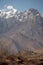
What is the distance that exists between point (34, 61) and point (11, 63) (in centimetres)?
514

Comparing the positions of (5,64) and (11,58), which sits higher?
(11,58)

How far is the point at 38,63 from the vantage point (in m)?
32.6

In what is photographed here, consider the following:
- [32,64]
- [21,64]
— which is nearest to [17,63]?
[21,64]

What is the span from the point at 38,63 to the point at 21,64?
3.36m

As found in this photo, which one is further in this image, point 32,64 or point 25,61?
point 25,61

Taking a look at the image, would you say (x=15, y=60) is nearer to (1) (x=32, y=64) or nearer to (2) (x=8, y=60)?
(2) (x=8, y=60)

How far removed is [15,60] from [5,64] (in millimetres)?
3259

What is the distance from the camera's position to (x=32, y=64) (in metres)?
32.0

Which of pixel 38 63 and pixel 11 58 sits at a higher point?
pixel 11 58

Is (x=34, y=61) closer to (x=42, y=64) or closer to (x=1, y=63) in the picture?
(x=42, y=64)

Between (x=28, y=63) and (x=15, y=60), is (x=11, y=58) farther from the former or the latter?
(x=28, y=63)

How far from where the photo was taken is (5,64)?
31328 mm

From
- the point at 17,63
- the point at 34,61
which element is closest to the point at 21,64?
the point at 17,63

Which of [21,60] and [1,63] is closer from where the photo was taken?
[1,63]
